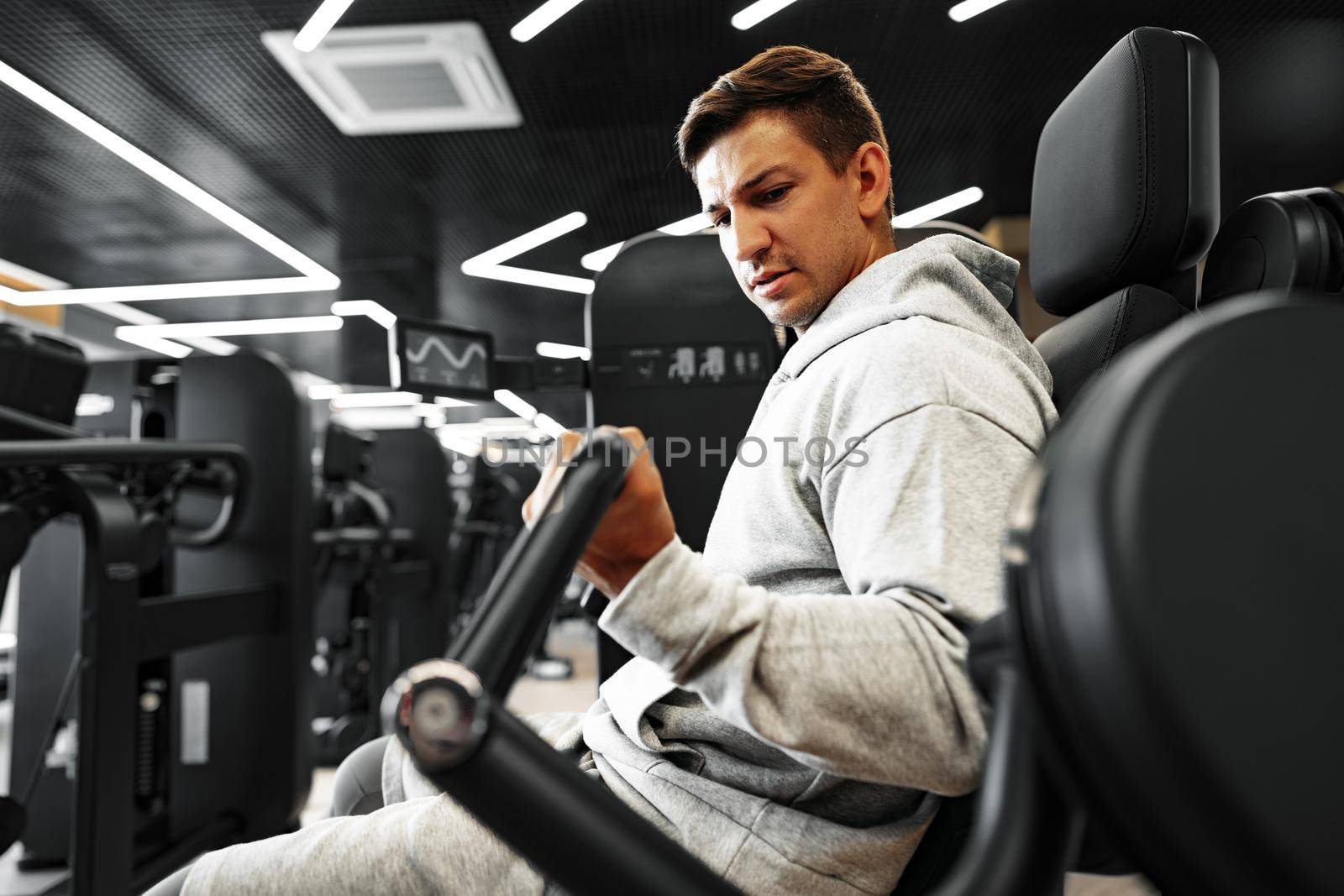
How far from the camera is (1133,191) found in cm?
94

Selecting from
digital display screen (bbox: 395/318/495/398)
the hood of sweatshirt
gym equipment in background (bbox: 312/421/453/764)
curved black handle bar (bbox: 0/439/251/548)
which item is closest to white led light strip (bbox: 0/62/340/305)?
gym equipment in background (bbox: 312/421/453/764)

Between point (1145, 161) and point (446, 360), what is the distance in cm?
141

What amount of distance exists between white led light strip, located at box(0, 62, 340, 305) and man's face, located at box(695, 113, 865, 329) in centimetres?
494

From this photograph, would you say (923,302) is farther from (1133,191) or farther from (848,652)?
(848,652)

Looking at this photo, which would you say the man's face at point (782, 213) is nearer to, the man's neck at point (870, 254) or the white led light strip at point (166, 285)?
the man's neck at point (870, 254)

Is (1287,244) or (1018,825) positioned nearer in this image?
(1018,825)

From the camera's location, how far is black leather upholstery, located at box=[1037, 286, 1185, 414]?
3.17ft

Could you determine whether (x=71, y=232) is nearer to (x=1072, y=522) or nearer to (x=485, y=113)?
(x=485, y=113)

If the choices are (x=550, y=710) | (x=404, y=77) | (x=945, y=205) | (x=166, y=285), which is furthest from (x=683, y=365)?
(x=166, y=285)

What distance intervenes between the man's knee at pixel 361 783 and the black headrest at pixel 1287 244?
1170 mm

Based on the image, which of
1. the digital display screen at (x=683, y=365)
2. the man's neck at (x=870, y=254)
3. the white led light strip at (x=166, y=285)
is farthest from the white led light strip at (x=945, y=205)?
the man's neck at (x=870, y=254)

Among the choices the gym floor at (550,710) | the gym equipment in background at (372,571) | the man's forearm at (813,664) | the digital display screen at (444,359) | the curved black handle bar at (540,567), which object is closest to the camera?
the curved black handle bar at (540,567)

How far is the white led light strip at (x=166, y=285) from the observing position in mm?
4684

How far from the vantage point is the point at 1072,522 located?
0.32 m
